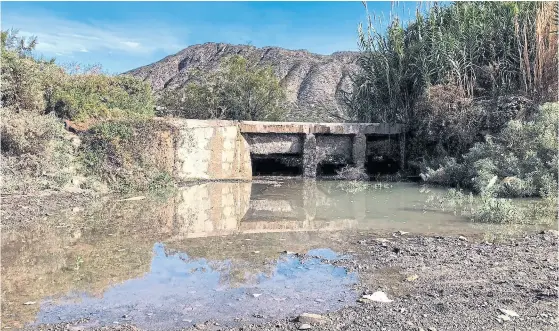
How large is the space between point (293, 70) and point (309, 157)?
16.1m

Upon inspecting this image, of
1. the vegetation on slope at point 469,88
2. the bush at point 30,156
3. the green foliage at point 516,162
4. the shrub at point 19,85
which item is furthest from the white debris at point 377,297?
the shrub at point 19,85

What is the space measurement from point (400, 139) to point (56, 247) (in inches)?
369

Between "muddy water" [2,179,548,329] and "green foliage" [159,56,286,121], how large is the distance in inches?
261

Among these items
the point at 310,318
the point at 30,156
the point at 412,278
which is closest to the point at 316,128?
the point at 30,156

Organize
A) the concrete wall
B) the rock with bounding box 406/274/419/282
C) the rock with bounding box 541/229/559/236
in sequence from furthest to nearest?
1. the concrete wall
2. the rock with bounding box 541/229/559/236
3. the rock with bounding box 406/274/419/282

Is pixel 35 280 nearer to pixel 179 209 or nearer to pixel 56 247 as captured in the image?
pixel 56 247

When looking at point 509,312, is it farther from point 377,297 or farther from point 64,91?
point 64,91

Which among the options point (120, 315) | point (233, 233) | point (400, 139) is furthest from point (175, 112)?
point (120, 315)

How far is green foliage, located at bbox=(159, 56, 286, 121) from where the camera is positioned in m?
15.9

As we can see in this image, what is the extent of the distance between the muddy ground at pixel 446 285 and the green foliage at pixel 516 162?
124 inches

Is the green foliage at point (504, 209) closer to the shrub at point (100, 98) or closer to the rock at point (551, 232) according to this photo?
the rock at point (551, 232)

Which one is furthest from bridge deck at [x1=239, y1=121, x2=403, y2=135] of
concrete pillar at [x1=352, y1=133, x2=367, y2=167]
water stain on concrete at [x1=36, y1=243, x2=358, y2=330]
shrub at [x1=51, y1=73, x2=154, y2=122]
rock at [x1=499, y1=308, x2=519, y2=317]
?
rock at [x1=499, y1=308, x2=519, y2=317]

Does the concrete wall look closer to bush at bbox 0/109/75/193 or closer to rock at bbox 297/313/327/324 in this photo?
bush at bbox 0/109/75/193

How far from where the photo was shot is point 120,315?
3.91 meters
